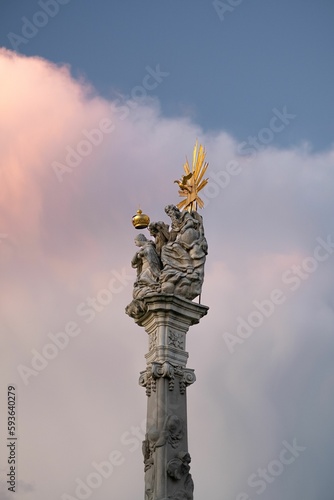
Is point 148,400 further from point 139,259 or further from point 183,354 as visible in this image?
point 139,259

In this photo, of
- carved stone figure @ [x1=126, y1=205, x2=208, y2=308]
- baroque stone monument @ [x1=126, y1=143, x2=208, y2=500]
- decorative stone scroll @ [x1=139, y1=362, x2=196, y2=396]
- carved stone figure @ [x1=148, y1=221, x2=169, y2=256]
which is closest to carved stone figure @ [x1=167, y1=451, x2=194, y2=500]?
baroque stone monument @ [x1=126, y1=143, x2=208, y2=500]

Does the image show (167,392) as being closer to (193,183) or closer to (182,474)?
(182,474)

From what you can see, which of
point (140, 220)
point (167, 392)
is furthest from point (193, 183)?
point (167, 392)

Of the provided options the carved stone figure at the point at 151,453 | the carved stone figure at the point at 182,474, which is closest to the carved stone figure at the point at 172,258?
the carved stone figure at the point at 151,453

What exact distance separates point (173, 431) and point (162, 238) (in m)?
4.05

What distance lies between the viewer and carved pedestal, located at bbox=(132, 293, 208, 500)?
14750mm

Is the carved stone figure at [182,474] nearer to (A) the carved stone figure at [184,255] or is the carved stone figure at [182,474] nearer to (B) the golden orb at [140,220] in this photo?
(A) the carved stone figure at [184,255]

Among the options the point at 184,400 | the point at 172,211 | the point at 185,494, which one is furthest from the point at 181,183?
the point at 185,494

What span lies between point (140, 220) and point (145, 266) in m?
1.22

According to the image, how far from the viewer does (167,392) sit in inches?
605

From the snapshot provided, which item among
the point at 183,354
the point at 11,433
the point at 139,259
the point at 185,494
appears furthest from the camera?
the point at 11,433

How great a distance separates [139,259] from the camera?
1716 cm

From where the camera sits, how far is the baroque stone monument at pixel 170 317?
14867mm

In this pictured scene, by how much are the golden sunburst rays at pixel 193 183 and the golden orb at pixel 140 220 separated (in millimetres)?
747
